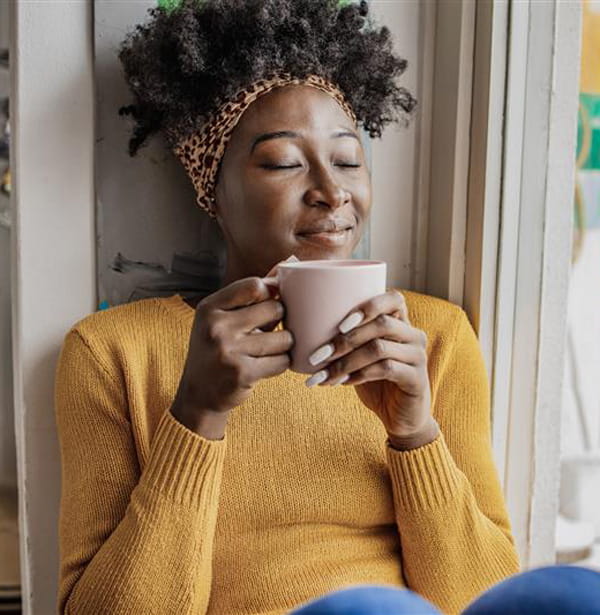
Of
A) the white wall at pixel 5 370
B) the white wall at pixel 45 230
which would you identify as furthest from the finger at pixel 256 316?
the white wall at pixel 5 370

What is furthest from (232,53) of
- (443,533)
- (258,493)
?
(443,533)

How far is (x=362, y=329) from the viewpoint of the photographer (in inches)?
32.5

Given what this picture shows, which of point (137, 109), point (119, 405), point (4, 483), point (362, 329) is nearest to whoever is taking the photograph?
point (362, 329)

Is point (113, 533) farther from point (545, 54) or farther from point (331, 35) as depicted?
point (545, 54)

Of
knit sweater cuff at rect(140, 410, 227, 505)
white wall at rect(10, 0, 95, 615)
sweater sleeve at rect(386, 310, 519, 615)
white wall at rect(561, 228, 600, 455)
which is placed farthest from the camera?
white wall at rect(561, 228, 600, 455)

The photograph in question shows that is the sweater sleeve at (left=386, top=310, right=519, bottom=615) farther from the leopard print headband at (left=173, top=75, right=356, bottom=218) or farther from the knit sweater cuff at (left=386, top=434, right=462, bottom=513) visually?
the leopard print headband at (left=173, top=75, right=356, bottom=218)

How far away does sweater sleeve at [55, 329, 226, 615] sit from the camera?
0.95 metres

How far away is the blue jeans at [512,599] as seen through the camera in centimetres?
50

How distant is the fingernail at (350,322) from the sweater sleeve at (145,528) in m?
0.25

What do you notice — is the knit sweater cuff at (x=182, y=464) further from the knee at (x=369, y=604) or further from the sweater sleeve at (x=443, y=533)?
the knee at (x=369, y=604)

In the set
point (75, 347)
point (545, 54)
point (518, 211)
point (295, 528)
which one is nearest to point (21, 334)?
point (75, 347)

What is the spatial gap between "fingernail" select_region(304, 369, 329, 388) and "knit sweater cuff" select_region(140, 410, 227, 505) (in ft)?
0.62

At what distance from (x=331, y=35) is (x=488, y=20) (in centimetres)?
29

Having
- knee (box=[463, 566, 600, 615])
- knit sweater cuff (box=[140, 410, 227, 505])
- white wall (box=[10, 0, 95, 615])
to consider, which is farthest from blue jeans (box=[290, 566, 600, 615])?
white wall (box=[10, 0, 95, 615])
